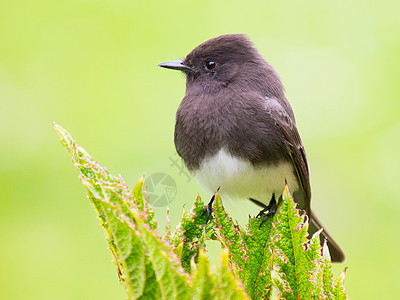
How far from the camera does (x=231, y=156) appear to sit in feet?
9.39

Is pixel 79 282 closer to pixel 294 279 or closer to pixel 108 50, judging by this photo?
pixel 108 50

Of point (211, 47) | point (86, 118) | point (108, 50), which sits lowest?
point (211, 47)

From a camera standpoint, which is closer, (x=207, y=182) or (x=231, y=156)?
(x=231, y=156)

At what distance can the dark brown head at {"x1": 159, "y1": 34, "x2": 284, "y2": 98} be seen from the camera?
3129 mm

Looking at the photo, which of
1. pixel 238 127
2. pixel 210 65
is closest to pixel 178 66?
pixel 210 65

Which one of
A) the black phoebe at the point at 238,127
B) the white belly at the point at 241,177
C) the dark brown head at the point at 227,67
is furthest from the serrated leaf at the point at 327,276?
the dark brown head at the point at 227,67

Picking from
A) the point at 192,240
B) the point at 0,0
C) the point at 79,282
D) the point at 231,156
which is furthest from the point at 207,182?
the point at 0,0

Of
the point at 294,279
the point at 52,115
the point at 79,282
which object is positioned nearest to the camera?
the point at 294,279

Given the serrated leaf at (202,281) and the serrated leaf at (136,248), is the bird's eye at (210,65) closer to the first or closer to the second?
the serrated leaf at (136,248)

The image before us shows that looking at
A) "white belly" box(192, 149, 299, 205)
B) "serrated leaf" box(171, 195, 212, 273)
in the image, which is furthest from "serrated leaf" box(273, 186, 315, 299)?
"white belly" box(192, 149, 299, 205)

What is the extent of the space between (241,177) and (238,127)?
34cm

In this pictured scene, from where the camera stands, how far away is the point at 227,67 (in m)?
3.18

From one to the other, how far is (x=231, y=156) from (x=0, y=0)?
116 inches

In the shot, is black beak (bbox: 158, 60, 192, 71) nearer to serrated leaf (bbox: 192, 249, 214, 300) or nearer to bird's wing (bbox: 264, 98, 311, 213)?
bird's wing (bbox: 264, 98, 311, 213)
